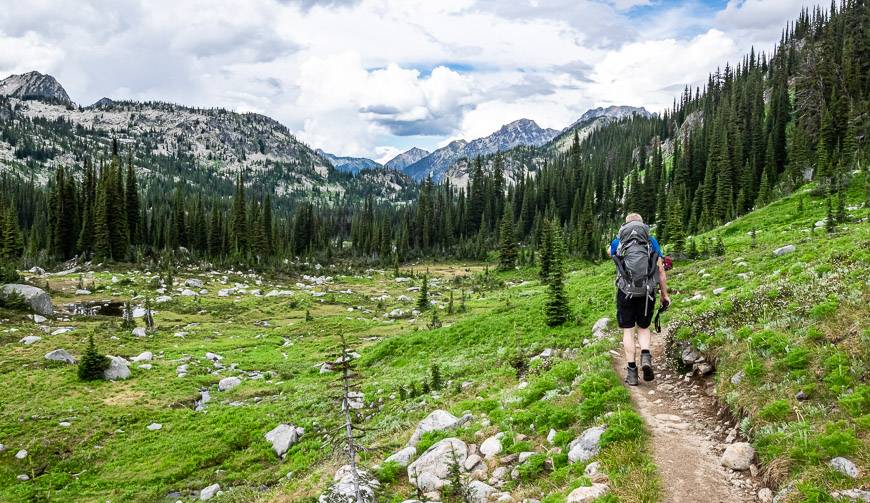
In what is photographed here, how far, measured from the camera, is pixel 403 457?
36.0ft

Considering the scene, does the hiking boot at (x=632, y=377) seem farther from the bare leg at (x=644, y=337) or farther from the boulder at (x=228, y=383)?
the boulder at (x=228, y=383)

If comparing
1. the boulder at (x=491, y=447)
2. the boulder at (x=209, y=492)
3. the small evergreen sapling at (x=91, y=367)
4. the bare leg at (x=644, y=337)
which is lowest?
the boulder at (x=209, y=492)

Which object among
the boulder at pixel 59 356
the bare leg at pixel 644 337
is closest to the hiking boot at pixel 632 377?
the bare leg at pixel 644 337

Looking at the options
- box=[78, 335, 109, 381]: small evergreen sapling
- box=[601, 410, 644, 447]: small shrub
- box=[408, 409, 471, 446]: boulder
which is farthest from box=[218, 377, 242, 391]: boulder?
box=[601, 410, 644, 447]: small shrub

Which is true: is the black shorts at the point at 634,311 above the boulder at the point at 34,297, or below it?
Result: above

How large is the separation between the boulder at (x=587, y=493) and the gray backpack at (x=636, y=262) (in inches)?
173

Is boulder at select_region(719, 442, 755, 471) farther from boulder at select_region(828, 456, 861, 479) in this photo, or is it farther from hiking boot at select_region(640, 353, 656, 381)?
hiking boot at select_region(640, 353, 656, 381)

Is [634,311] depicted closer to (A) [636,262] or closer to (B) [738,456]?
(A) [636,262]

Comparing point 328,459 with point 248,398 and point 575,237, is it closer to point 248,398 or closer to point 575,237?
point 248,398

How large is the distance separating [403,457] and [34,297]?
4282 cm

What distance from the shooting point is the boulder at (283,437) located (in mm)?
16641

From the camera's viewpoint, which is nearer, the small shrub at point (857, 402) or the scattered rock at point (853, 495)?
the scattered rock at point (853, 495)

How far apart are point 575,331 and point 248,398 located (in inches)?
643

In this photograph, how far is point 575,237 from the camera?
82.8m
